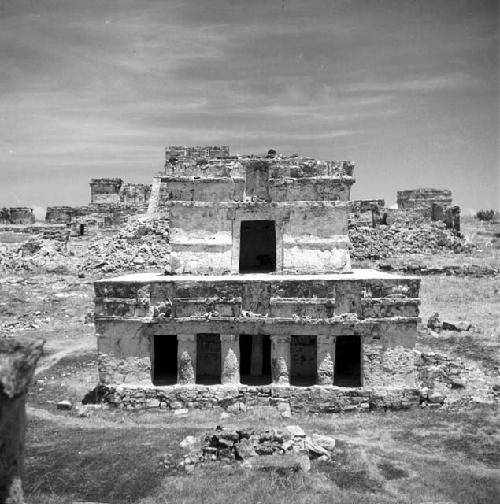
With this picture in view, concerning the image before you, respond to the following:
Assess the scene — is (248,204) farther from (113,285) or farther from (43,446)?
(43,446)

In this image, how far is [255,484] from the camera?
8.62m

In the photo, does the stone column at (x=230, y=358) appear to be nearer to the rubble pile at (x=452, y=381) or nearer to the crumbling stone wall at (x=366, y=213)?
the rubble pile at (x=452, y=381)

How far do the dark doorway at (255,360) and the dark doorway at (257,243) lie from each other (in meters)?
3.20

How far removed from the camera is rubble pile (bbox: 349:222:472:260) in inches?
1423

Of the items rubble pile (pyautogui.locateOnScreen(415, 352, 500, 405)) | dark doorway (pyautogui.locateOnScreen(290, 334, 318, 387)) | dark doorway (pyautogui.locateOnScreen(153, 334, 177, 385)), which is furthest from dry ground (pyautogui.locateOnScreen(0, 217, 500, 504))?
dark doorway (pyautogui.locateOnScreen(290, 334, 318, 387))

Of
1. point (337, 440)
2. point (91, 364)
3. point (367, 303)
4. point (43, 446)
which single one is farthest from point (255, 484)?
point (91, 364)

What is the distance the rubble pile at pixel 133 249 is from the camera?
99.3ft

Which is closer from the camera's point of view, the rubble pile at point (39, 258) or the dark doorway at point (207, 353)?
the dark doorway at point (207, 353)

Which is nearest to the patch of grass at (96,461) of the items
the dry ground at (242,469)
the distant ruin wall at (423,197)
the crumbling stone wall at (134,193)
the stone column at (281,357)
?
the dry ground at (242,469)

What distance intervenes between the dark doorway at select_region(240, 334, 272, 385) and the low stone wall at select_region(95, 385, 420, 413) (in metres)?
0.82

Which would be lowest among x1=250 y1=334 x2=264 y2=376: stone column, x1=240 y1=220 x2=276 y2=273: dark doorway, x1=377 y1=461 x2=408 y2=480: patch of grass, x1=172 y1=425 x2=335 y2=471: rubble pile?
x1=377 y1=461 x2=408 y2=480: patch of grass

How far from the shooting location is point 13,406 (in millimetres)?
4992

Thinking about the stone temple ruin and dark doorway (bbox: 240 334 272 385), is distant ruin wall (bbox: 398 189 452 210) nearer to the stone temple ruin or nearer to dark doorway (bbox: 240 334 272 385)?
dark doorway (bbox: 240 334 272 385)

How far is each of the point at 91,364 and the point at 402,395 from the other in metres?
9.40
